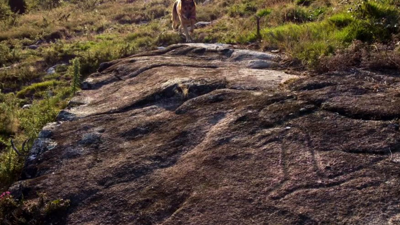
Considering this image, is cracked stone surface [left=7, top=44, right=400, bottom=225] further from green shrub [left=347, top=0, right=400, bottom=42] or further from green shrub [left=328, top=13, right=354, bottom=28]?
green shrub [left=328, top=13, right=354, bottom=28]

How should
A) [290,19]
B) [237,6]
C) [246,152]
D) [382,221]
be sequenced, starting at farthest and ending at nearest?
[237,6], [290,19], [246,152], [382,221]

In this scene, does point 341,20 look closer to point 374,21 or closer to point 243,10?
point 374,21

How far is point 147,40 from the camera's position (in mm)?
10719

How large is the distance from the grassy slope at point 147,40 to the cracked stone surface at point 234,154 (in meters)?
0.77

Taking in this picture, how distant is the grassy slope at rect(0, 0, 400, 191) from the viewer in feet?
18.0

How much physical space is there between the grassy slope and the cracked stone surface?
0.77 metres

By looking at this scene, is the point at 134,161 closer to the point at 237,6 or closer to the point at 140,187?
the point at 140,187

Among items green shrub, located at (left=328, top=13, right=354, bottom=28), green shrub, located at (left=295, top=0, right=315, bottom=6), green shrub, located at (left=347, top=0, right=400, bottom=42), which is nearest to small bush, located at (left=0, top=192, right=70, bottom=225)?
green shrub, located at (left=347, top=0, right=400, bottom=42)

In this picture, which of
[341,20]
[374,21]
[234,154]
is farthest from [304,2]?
[234,154]

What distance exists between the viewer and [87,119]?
473 centimetres

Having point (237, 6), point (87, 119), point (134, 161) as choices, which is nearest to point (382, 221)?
point (134, 161)

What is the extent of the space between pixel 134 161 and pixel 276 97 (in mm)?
1632

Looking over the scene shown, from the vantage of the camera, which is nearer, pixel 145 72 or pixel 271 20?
pixel 145 72

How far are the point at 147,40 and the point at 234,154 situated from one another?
312 inches
